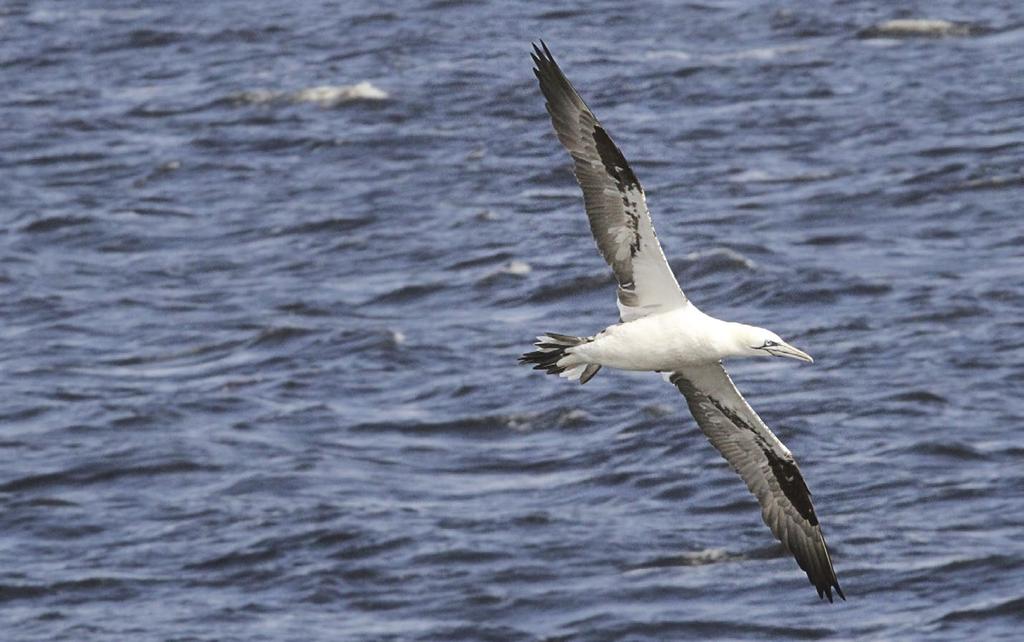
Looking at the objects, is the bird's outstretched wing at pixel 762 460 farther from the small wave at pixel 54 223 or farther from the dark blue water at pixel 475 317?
the small wave at pixel 54 223

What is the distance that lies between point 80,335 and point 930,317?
51.2ft

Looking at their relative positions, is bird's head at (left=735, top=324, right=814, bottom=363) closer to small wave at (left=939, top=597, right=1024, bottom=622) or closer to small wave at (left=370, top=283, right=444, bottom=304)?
small wave at (left=939, top=597, right=1024, bottom=622)

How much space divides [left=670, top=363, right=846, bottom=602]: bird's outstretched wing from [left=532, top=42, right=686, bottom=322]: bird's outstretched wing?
1777 mm

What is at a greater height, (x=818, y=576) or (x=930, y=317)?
(x=818, y=576)

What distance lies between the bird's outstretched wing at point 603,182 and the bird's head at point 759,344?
677 millimetres

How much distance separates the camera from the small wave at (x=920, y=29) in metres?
50.2

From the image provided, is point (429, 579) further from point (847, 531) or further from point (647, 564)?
point (847, 531)

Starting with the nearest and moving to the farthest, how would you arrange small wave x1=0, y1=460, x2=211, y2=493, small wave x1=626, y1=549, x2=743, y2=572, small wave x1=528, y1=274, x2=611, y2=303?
small wave x1=626, y1=549, x2=743, y2=572 < small wave x1=0, y1=460, x2=211, y2=493 < small wave x1=528, y1=274, x2=611, y2=303

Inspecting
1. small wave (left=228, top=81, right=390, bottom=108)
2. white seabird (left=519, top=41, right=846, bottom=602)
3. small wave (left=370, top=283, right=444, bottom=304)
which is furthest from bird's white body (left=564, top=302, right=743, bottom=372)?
small wave (left=228, top=81, right=390, bottom=108)

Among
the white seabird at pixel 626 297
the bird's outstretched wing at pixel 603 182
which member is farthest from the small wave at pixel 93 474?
the bird's outstretched wing at pixel 603 182

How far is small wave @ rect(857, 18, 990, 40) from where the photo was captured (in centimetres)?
5025

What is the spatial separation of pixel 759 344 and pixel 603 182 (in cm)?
181

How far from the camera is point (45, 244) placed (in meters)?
46.2

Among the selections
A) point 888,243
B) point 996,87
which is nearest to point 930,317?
point 888,243
